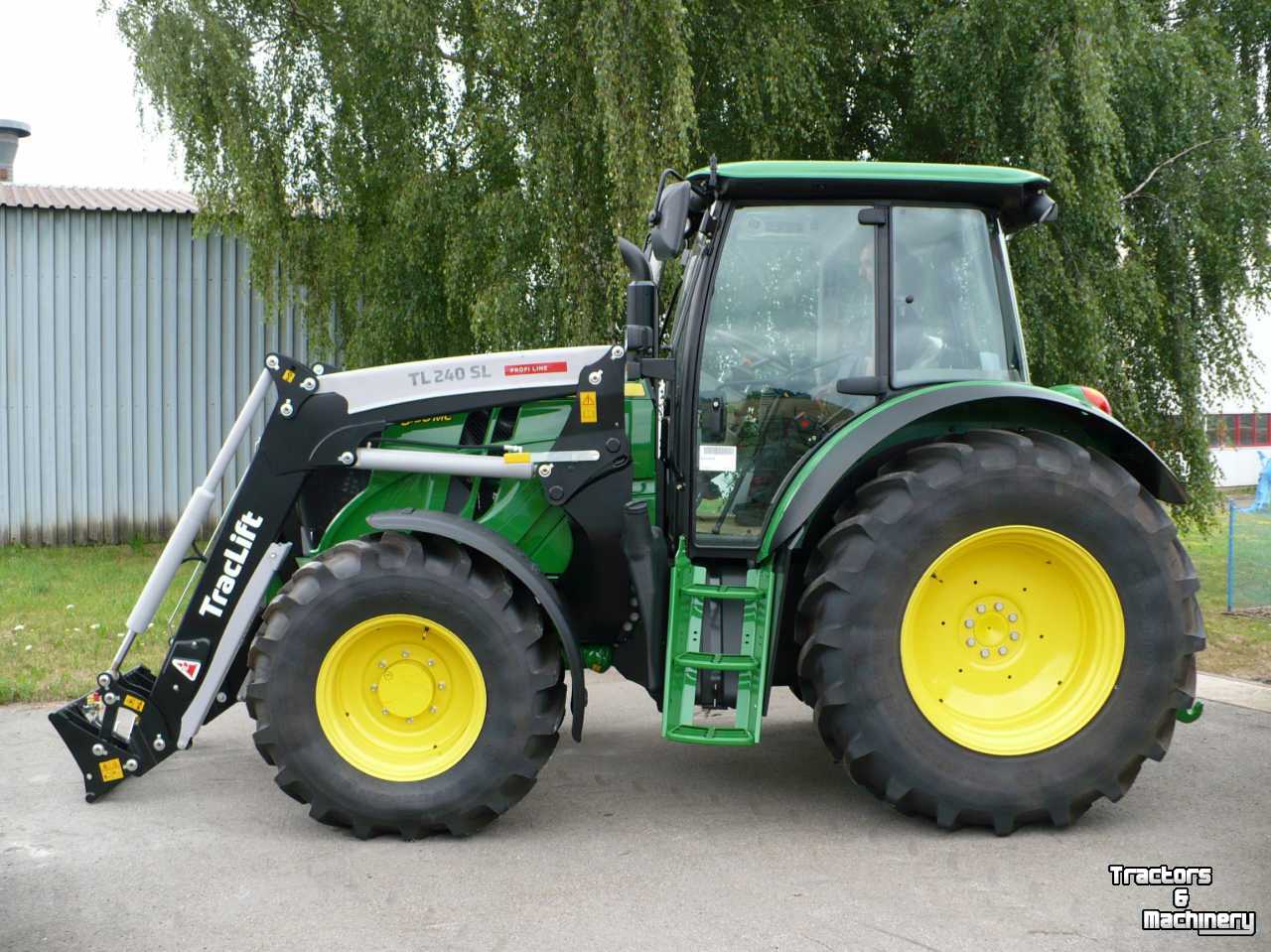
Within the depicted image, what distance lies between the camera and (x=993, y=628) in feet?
14.5

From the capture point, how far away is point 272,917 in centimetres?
357

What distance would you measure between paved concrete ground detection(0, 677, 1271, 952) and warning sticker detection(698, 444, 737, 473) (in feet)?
4.20

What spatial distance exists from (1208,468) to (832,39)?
5050mm

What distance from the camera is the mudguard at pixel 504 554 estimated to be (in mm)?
4215

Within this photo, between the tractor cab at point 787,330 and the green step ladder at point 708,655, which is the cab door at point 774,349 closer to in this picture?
the tractor cab at point 787,330

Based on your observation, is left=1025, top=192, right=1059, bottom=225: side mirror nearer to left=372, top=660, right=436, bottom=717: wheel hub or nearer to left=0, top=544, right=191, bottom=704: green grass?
left=372, top=660, right=436, bottom=717: wheel hub

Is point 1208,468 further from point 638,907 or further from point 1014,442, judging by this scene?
point 638,907

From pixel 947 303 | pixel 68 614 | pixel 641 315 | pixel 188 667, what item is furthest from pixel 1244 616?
pixel 68 614

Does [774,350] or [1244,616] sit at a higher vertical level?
[774,350]

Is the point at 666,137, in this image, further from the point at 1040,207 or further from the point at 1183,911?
the point at 1183,911

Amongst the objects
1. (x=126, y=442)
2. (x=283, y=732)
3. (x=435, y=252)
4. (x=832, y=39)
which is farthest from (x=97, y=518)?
(x=283, y=732)

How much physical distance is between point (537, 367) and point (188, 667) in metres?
1.70

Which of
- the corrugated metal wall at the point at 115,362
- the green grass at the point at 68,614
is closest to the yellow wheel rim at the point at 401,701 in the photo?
the green grass at the point at 68,614

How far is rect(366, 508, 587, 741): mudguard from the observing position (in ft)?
13.8
